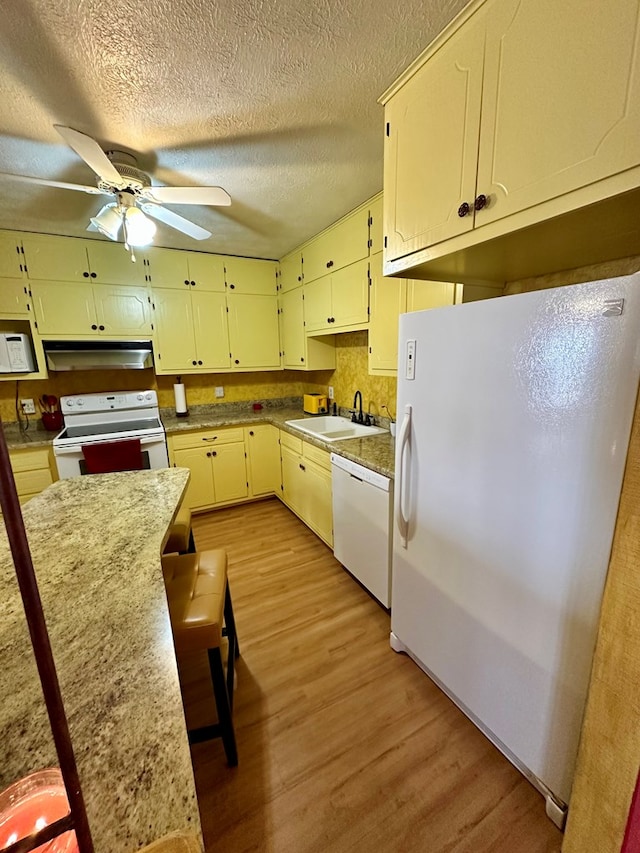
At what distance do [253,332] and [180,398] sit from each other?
965mm

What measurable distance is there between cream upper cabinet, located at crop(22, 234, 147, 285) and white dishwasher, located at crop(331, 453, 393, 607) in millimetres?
2353

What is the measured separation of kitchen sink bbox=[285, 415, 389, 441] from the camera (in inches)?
112

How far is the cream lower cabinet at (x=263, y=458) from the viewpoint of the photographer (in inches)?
133

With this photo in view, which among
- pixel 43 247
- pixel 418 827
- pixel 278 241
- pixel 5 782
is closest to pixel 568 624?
pixel 418 827

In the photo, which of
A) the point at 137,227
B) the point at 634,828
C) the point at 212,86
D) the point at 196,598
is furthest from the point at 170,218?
the point at 634,828

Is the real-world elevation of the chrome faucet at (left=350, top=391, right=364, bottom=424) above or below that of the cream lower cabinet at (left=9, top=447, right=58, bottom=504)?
above

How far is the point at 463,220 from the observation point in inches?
46.0

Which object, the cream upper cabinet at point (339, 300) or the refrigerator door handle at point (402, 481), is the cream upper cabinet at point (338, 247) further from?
the refrigerator door handle at point (402, 481)

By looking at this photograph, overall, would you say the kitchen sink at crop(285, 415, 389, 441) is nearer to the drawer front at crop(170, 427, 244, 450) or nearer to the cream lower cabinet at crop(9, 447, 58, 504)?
the drawer front at crop(170, 427, 244, 450)

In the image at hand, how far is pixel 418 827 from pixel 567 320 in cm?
163

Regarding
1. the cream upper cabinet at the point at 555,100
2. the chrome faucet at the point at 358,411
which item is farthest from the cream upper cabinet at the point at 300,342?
the cream upper cabinet at the point at 555,100

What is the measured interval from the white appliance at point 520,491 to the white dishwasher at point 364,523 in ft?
1.06

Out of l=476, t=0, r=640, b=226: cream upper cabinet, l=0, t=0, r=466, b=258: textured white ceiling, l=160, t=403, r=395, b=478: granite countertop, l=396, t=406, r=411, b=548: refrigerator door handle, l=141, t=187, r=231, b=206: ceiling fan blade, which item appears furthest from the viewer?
l=160, t=403, r=395, b=478: granite countertop

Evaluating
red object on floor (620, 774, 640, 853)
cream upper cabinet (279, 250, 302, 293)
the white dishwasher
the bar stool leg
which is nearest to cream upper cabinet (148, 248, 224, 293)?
cream upper cabinet (279, 250, 302, 293)
